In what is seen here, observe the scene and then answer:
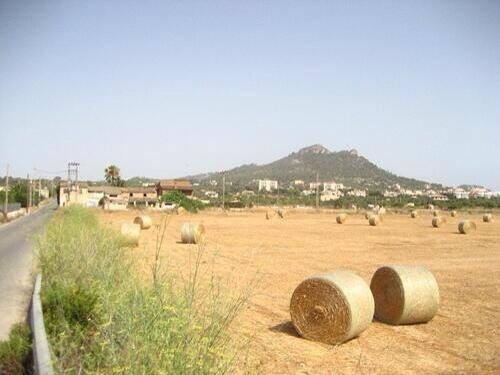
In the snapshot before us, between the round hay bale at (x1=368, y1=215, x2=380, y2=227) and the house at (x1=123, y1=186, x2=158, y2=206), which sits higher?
the house at (x1=123, y1=186, x2=158, y2=206)

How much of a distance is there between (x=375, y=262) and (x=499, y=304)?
8.39m

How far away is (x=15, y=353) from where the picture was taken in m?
7.62

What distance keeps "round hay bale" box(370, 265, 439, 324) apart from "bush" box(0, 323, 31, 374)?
20.6 ft

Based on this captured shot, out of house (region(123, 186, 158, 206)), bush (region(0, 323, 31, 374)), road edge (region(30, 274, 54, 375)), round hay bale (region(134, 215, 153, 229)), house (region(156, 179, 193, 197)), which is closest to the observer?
road edge (region(30, 274, 54, 375))

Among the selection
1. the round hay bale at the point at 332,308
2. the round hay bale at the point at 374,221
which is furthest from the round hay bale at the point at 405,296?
the round hay bale at the point at 374,221

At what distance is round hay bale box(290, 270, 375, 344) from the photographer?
9273mm

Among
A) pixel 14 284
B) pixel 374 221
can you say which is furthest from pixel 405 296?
pixel 374 221

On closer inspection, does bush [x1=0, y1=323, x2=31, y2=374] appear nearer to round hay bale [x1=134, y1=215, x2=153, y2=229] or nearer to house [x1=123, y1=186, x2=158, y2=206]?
round hay bale [x1=134, y1=215, x2=153, y2=229]

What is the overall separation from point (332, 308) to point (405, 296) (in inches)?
76.0

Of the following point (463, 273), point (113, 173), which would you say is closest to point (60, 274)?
point (463, 273)

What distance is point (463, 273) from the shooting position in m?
17.9

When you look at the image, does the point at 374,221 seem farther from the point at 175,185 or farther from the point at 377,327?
the point at 175,185

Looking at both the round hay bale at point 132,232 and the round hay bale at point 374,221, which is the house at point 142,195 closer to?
the round hay bale at point 374,221

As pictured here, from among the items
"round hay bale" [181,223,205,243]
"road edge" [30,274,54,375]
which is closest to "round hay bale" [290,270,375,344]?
"road edge" [30,274,54,375]
